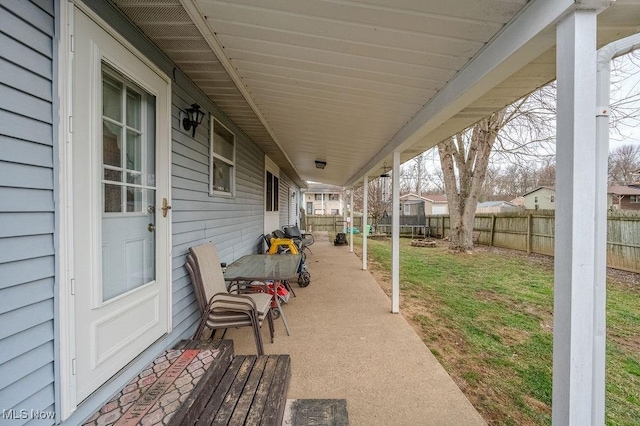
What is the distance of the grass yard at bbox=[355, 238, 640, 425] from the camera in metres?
2.21

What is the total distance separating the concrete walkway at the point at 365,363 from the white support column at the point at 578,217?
1049 mm

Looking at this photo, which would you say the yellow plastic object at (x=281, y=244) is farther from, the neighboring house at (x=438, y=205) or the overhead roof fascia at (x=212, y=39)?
the neighboring house at (x=438, y=205)

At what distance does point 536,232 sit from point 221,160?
1030cm

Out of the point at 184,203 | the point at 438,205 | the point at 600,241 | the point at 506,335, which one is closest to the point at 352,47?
the point at 600,241

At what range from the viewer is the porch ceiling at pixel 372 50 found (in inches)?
57.5

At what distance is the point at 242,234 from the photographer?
491 cm

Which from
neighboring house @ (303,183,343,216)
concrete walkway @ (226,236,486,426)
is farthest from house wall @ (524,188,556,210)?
concrete walkway @ (226,236,486,426)

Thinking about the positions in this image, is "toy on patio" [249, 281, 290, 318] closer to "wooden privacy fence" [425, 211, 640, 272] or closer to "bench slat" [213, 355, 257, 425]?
"bench slat" [213, 355, 257, 425]

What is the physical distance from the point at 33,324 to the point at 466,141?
40.7 feet

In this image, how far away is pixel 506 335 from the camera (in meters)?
3.40

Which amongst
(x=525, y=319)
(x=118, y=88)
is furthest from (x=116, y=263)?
(x=525, y=319)

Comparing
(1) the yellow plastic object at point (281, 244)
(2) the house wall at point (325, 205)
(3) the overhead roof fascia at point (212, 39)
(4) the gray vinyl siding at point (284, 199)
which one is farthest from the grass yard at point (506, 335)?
(2) the house wall at point (325, 205)

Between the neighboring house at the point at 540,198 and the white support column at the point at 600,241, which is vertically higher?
the neighboring house at the point at 540,198

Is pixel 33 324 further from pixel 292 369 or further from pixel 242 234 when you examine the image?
pixel 242 234
